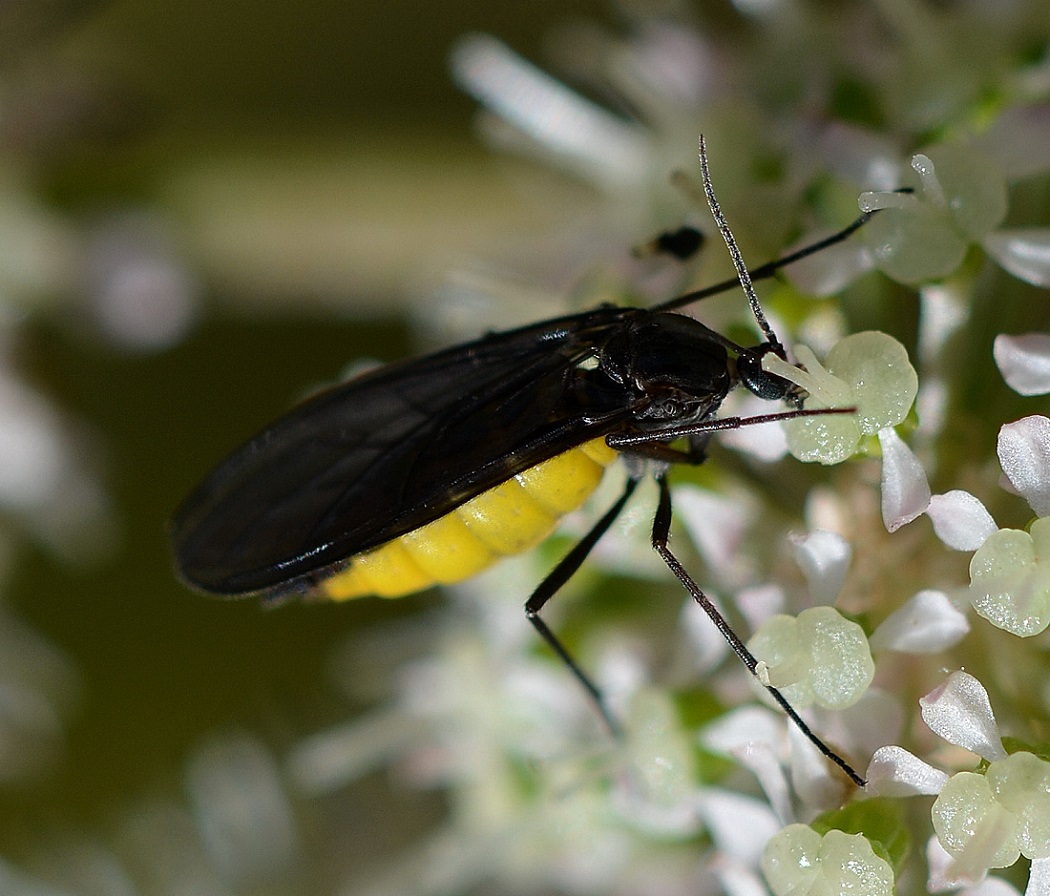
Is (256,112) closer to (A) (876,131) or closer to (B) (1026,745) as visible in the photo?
(A) (876,131)

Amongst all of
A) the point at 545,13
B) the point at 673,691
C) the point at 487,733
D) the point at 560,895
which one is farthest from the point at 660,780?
the point at 545,13

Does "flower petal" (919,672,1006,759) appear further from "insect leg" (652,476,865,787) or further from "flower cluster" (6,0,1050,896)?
"insect leg" (652,476,865,787)

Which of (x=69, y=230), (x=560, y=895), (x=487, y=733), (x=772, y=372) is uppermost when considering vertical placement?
(x=772, y=372)

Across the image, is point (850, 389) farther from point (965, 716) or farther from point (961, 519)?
point (965, 716)

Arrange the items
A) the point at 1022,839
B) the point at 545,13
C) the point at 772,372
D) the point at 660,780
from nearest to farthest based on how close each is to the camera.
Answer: the point at 1022,839
the point at 772,372
the point at 660,780
the point at 545,13

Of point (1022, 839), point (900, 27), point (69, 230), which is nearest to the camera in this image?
point (1022, 839)

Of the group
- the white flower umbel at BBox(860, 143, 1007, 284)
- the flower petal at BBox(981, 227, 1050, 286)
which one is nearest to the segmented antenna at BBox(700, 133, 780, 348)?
the white flower umbel at BBox(860, 143, 1007, 284)
